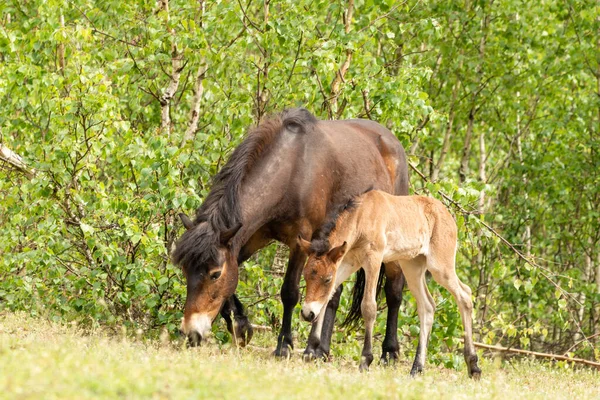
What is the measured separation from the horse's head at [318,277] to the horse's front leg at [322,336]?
0.73m

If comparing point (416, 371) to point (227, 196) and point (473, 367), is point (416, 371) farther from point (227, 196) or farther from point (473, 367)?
point (227, 196)

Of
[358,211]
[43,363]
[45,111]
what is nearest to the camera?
[43,363]

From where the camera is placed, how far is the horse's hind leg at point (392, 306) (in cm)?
980

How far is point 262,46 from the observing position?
10258mm

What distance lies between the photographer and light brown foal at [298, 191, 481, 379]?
790 centimetres

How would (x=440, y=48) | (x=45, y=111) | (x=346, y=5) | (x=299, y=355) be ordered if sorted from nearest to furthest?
(x=299, y=355) < (x=45, y=111) < (x=346, y=5) < (x=440, y=48)

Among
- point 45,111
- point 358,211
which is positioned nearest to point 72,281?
point 45,111

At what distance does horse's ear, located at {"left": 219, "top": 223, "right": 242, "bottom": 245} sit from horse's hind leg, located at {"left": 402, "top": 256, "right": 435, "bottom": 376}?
2.07m

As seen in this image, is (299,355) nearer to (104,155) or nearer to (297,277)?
(297,277)

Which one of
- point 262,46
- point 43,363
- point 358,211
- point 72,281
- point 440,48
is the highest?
point 440,48

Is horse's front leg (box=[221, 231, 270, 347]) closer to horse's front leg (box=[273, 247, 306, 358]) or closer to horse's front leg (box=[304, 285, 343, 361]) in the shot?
horse's front leg (box=[273, 247, 306, 358])

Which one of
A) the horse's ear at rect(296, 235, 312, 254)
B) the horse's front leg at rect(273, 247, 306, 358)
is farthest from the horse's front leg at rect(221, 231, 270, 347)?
the horse's ear at rect(296, 235, 312, 254)

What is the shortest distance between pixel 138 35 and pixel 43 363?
7112mm

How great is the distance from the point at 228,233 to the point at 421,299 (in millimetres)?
2210
